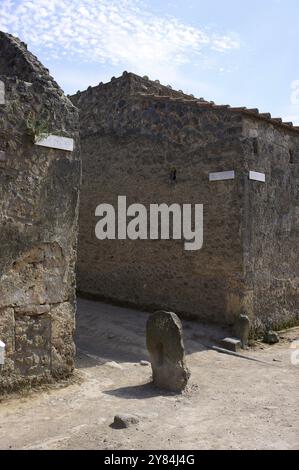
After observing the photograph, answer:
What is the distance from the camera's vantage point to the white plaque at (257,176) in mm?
8906

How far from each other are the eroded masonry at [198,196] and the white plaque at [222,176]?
2 centimetres

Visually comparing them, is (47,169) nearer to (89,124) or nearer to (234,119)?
(234,119)

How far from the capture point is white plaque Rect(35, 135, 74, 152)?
18.5 feet

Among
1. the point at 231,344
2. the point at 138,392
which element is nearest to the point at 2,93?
the point at 138,392

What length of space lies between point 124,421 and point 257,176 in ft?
18.9

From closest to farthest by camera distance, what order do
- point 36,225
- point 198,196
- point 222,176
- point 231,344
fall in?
point 36,225, point 231,344, point 222,176, point 198,196

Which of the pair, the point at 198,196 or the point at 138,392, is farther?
the point at 198,196

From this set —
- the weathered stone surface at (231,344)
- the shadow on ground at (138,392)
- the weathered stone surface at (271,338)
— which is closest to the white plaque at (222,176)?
the weathered stone surface at (231,344)

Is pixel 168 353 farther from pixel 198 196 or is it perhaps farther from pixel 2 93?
pixel 198 196

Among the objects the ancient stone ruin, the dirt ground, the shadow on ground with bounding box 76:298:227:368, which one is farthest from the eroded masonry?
the ancient stone ruin

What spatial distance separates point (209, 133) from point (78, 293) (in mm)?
5030

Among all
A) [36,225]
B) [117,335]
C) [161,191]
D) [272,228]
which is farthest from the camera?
[161,191]

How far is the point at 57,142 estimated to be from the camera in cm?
580
